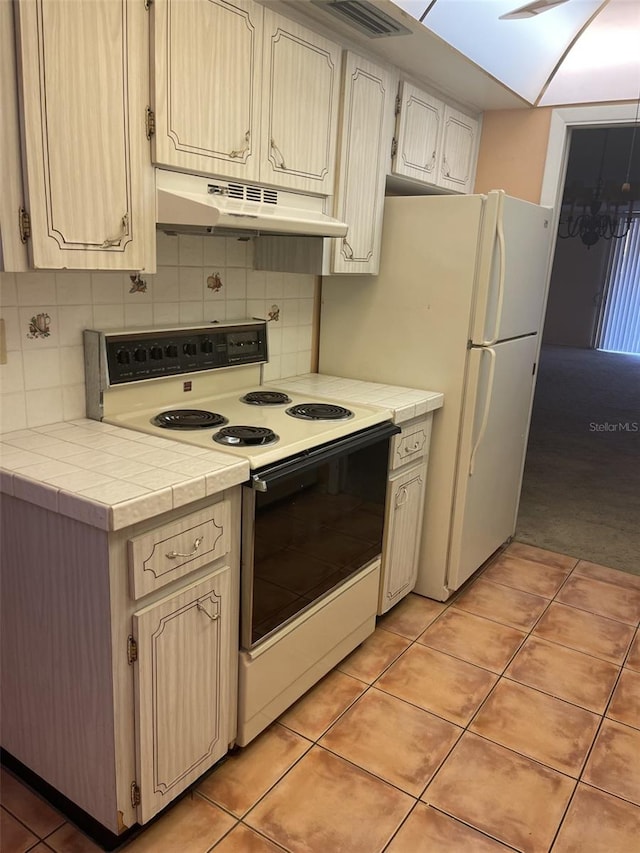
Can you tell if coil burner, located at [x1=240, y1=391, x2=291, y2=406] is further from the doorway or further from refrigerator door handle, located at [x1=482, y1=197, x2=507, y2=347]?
the doorway

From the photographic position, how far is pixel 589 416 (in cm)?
700

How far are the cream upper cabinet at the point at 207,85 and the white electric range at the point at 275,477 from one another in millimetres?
580

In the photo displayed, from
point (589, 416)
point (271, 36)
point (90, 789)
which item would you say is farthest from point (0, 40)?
point (589, 416)

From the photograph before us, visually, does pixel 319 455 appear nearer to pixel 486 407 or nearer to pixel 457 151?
pixel 486 407

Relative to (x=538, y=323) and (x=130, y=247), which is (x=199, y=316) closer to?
(x=130, y=247)

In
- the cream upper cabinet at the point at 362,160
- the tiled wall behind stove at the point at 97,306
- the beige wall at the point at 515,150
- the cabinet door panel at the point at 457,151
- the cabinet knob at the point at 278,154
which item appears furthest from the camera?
the beige wall at the point at 515,150

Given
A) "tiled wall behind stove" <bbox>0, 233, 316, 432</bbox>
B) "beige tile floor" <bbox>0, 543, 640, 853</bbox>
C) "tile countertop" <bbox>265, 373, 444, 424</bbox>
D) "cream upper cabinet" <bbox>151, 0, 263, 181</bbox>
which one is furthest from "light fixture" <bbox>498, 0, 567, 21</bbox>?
"beige tile floor" <bbox>0, 543, 640, 853</bbox>

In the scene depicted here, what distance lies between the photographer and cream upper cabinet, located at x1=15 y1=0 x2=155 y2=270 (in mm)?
1389

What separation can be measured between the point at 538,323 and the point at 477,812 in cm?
222

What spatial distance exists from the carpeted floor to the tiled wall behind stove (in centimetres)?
214

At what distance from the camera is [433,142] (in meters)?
2.90

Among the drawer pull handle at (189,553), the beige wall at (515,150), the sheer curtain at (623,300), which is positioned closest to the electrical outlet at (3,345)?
the drawer pull handle at (189,553)

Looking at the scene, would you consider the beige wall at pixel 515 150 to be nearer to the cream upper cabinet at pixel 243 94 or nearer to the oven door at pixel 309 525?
the cream upper cabinet at pixel 243 94

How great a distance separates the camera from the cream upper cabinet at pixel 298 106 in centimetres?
198
